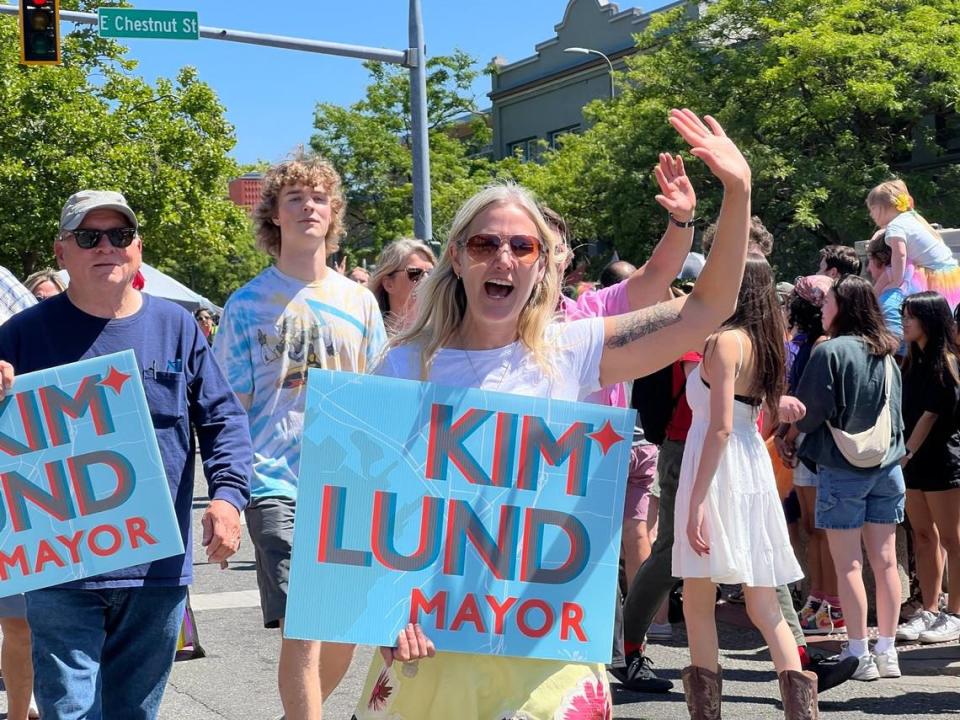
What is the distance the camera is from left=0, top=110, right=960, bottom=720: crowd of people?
10.2 ft

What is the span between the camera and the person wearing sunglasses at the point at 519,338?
9.52 ft

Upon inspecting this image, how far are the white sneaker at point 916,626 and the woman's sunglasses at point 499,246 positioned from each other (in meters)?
4.57

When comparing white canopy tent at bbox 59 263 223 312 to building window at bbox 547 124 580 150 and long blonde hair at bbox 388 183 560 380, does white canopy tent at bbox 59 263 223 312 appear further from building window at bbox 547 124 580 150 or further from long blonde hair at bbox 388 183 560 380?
building window at bbox 547 124 580 150

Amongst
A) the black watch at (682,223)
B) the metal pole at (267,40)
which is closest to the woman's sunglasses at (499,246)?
the black watch at (682,223)

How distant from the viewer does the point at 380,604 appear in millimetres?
2869

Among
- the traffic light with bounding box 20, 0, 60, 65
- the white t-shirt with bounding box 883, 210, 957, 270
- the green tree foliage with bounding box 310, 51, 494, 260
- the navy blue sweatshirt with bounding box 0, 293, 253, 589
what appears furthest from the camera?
the green tree foliage with bounding box 310, 51, 494, 260

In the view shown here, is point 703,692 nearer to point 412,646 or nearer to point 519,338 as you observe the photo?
point 519,338

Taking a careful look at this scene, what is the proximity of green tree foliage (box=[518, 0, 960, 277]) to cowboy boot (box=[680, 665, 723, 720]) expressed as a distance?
22237 mm

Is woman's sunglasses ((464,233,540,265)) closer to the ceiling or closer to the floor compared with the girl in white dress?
closer to the ceiling

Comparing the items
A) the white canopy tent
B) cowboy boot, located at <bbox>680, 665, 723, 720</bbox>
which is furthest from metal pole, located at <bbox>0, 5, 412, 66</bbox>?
cowboy boot, located at <bbox>680, 665, 723, 720</bbox>

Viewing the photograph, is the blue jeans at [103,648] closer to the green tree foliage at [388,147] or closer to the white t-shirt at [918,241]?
the white t-shirt at [918,241]

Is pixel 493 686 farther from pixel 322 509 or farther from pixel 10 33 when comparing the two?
pixel 10 33

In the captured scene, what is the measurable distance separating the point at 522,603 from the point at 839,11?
26.0 meters

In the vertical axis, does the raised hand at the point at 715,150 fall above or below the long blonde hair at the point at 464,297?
above
